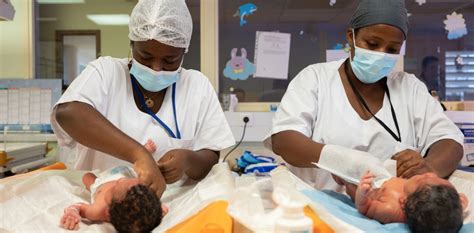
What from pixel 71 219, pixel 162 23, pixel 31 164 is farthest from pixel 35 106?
pixel 71 219

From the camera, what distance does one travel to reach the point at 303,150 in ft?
3.91

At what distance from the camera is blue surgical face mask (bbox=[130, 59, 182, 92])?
1.29 metres

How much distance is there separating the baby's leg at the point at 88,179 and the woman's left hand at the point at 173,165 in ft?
0.77

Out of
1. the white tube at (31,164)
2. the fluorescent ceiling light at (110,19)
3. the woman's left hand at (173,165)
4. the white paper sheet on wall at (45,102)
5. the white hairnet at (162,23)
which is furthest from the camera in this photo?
the fluorescent ceiling light at (110,19)

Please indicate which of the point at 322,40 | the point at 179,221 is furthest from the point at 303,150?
the point at 322,40

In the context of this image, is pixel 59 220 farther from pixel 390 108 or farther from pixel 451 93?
pixel 451 93

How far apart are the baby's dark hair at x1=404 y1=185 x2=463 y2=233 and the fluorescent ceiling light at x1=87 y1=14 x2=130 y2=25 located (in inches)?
92.4

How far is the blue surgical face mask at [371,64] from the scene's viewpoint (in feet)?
4.21

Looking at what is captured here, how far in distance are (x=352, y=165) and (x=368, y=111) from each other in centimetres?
35

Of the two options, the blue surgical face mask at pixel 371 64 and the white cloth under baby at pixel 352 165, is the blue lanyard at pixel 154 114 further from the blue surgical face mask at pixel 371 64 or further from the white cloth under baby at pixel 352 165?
the blue surgical face mask at pixel 371 64

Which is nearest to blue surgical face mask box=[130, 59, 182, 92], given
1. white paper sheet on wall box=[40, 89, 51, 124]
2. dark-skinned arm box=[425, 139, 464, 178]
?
dark-skinned arm box=[425, 139, 464, 178]

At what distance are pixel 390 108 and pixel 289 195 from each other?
2.55 feet

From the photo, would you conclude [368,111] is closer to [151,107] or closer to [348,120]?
[348,120]

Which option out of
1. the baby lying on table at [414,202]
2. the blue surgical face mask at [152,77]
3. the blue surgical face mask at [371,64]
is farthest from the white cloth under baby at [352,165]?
the blue surgical face mask at [152,77]
